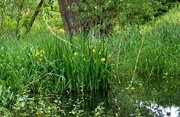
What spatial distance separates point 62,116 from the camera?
4895mm

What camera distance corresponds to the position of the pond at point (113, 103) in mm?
4945

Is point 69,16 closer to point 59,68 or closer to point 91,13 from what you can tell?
point 91,13

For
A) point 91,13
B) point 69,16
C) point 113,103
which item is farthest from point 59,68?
point 69,16

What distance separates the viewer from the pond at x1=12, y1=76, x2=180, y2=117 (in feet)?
16.2

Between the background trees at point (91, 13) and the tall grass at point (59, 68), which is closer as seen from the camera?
the tall grass at point (59, 68)

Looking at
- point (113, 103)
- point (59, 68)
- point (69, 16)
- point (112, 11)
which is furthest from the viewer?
point (69, 16)

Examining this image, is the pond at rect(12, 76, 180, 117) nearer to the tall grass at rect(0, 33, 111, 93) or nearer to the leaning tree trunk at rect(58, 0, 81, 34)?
the tall grass at rect(0, 33, 111, 93)

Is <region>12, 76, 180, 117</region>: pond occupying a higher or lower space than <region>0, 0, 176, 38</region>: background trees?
lower

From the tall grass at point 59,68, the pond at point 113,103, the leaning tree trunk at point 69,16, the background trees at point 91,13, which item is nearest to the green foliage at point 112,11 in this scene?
the background trees at point 91,13

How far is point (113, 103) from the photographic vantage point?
5422 mm

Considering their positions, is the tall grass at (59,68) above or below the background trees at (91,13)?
below

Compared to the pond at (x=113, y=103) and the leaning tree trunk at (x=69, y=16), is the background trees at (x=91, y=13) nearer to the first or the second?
the leaning tree trunk at (x=69, y=16)

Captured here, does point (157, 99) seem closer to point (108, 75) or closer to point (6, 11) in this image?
point (108, 75)

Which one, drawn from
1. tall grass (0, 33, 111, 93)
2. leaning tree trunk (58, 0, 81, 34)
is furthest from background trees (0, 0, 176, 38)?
tall grass (0, 33, 111, 93)
